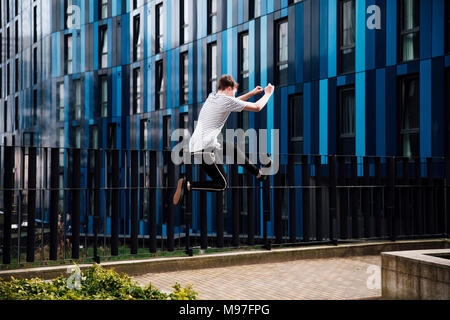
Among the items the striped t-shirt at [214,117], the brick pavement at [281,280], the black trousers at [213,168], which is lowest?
the brick pavement at [281,280]

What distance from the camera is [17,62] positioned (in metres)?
47.6

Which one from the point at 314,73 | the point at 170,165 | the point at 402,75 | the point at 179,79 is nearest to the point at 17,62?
the point at 179,79

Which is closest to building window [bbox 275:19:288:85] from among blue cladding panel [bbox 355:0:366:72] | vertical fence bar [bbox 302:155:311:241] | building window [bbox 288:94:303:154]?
building window [bbox 288:94:303:154]

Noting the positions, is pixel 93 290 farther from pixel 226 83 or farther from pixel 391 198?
pixel 391 198

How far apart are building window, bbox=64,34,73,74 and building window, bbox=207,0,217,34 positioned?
1402 cm

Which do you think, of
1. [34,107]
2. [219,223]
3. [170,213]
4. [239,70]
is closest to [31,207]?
[170,213]

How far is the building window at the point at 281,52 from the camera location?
78.1 ft

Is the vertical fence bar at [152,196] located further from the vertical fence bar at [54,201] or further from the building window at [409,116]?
the building window at [409,116]

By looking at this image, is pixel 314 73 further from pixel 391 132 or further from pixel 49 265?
pixel 49 265

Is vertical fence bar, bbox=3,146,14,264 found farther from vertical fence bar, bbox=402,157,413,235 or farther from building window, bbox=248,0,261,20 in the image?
building window, bbox=248,0,261,20

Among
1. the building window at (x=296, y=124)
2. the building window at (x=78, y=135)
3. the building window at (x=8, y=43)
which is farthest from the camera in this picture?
the building window at (x=8, y=43)

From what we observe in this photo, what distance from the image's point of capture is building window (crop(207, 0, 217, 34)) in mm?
27922

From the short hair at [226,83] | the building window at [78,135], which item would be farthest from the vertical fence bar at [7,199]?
the building window at [78,135]

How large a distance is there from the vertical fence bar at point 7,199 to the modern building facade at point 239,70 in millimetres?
2270
